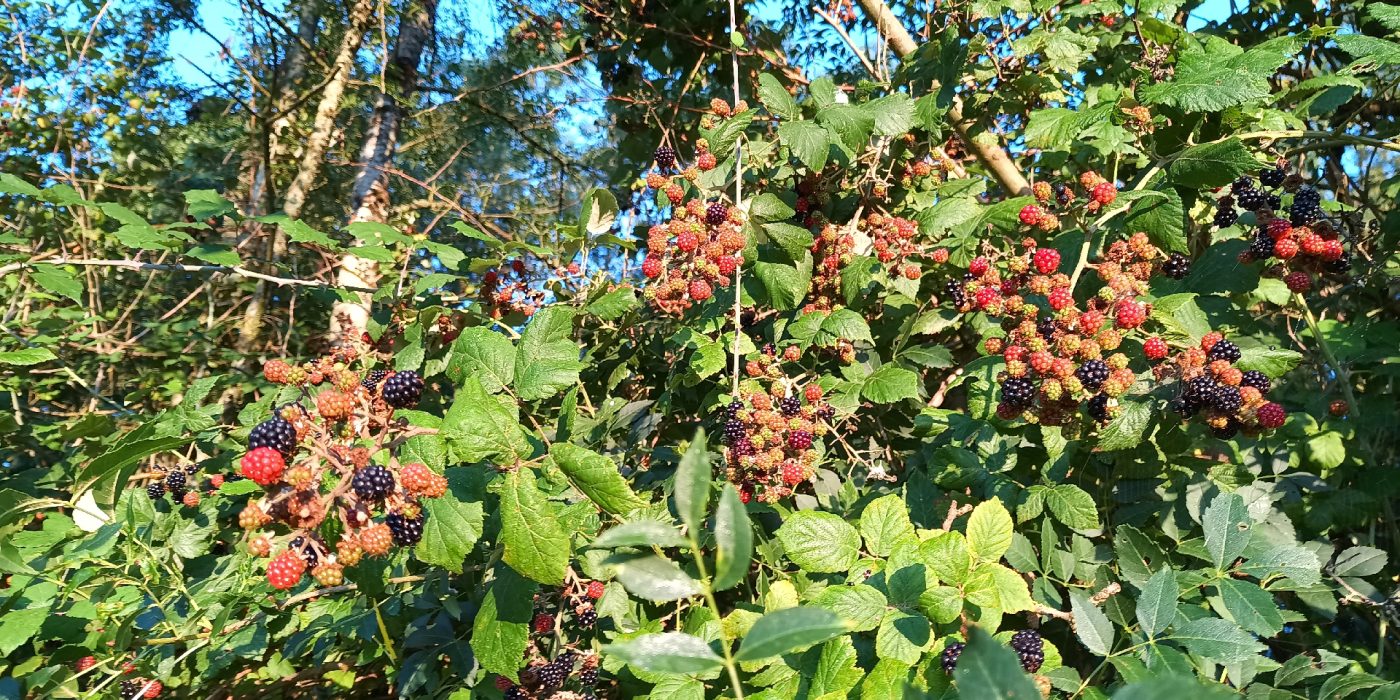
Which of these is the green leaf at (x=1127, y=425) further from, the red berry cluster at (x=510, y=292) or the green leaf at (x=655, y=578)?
the red berry cluster at (x=510, y=292)

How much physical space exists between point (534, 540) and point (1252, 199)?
174cm

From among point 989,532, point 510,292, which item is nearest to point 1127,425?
point 989,532

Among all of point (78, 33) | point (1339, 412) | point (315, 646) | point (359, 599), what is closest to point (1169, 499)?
point (1339, 412)

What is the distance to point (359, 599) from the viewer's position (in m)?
1.97

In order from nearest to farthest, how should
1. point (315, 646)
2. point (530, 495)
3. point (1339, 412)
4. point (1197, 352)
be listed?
point (530, 495)
point (1197, 352)
point (1339, 412)
point (315, 646)

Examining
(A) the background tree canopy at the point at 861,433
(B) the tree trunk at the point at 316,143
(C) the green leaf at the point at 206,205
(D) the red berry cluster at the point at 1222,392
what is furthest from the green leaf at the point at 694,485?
(B) the tree trunk at the point at 316,143

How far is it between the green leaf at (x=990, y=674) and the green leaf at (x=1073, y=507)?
44.9 inches

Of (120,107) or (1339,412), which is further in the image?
(120,107)

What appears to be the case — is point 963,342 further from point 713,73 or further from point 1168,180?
point 713,73

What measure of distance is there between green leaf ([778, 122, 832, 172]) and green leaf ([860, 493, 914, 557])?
918mm

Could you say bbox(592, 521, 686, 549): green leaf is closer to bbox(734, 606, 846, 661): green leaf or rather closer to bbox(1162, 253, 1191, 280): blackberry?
bbox(734, 606, 846, 661): green leaf

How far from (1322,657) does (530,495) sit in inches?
61.2

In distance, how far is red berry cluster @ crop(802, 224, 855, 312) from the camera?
2082 mm

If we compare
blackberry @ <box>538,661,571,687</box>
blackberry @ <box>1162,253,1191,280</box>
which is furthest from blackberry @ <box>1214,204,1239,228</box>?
blackberry @ <box>538,661,571,687</box>
